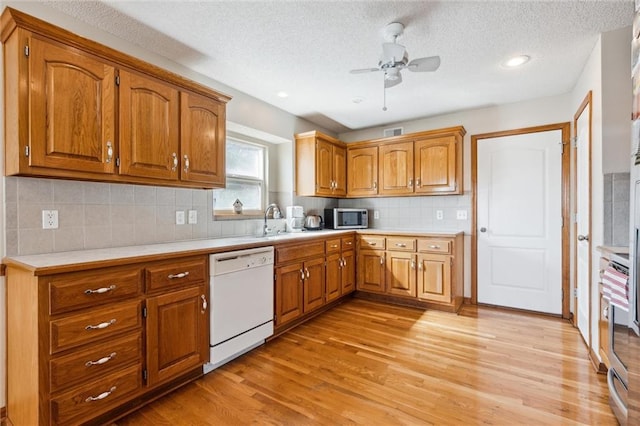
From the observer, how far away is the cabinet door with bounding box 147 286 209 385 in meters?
1.86

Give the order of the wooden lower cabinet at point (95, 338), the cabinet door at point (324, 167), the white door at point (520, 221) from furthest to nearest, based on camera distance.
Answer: the cabinet door at point (324, 167) < the white door at point (520, 221) < the wooden lower cabinet at point (95, 338)

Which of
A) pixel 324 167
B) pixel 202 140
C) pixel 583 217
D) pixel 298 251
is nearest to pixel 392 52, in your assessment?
→ pixel 202 140

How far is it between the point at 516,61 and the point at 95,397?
373 cm

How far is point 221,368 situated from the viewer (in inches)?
91.0

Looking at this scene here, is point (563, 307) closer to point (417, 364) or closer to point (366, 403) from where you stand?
point (417, 364)

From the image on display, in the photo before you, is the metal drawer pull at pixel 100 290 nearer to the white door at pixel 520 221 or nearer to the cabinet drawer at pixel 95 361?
the cabinet drawer at pixel 95 361

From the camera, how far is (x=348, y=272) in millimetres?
3889

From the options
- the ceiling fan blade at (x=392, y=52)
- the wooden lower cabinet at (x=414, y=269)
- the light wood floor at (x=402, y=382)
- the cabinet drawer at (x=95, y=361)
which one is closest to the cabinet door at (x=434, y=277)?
the wooden lower cabinet at (x=414, y=269)

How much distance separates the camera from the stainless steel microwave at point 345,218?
165 inches

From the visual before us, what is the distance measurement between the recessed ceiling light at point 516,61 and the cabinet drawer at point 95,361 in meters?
3.39

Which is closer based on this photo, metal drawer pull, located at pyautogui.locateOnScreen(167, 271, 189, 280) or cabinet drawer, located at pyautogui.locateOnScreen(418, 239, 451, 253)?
metal drawer pull, located at pyautogui.locateOnScreen(167, 271, 189, 280)

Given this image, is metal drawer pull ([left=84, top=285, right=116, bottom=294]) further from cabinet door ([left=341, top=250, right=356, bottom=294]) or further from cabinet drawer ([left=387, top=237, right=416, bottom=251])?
cabinet drawer ([left=387, top=237, right=416, bottom=251])

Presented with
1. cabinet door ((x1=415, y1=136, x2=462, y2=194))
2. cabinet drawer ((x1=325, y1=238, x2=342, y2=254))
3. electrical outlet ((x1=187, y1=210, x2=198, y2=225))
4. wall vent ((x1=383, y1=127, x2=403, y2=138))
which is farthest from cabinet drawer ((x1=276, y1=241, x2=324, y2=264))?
wall vent ((x1=383, y1=127, x2=403, y2=138))

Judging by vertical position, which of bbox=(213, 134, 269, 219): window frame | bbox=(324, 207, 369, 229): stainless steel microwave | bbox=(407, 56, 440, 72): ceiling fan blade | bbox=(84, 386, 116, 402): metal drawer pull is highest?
bbox=(407, 56, 440, 72): ceiling fan blade
